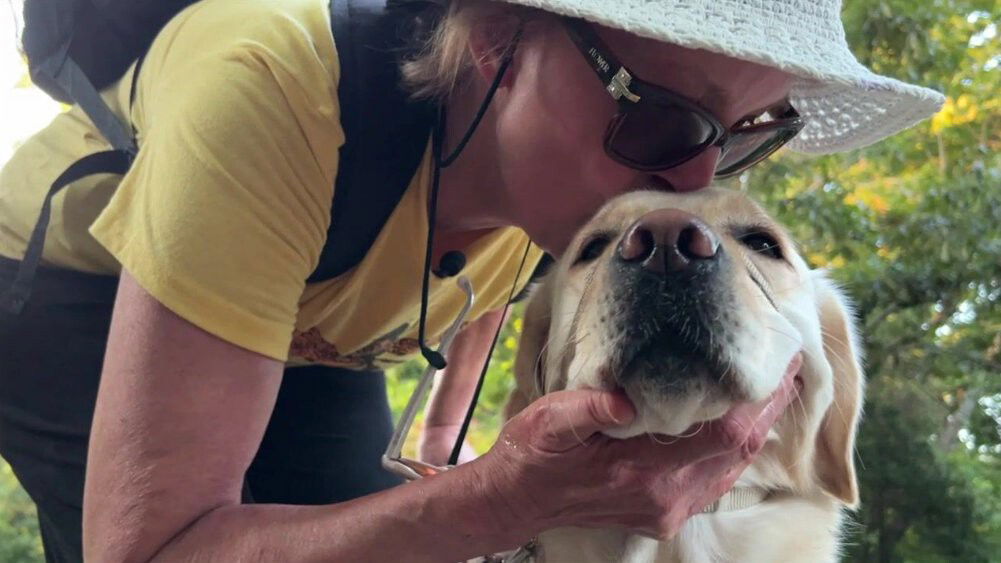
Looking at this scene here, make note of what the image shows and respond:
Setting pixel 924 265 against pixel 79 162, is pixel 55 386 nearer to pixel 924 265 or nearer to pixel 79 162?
pixel 79 162

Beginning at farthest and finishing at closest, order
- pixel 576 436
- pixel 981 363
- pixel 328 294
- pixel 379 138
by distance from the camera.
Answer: pixel 981 363 → pixel 328 294 → pixel 379 138 → pixel 576 436

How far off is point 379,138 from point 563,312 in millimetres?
450

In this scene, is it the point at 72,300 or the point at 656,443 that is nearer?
the point at 656,443

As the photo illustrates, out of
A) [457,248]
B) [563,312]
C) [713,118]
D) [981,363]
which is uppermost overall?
[713,118]

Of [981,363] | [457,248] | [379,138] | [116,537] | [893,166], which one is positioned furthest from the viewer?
[893,166]

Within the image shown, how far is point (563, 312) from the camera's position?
1.63 metres

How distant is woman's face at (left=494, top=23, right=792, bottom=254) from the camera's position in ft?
4.95

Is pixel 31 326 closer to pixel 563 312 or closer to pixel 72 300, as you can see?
pixel 72 300

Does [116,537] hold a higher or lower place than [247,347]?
lower

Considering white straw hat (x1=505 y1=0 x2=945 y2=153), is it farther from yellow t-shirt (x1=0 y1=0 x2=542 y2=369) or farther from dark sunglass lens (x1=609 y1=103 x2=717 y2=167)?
yellow t-shirt (x1=0 y1=0 x2=542 y2=369)

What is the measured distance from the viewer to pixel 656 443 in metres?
1.15

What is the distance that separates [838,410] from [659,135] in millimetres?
636

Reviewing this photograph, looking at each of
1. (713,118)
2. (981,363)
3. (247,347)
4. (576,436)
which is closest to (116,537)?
(247,347)

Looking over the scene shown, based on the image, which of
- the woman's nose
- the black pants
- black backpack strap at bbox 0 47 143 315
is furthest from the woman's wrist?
black backpack strap at bbox 0 47 143 315
